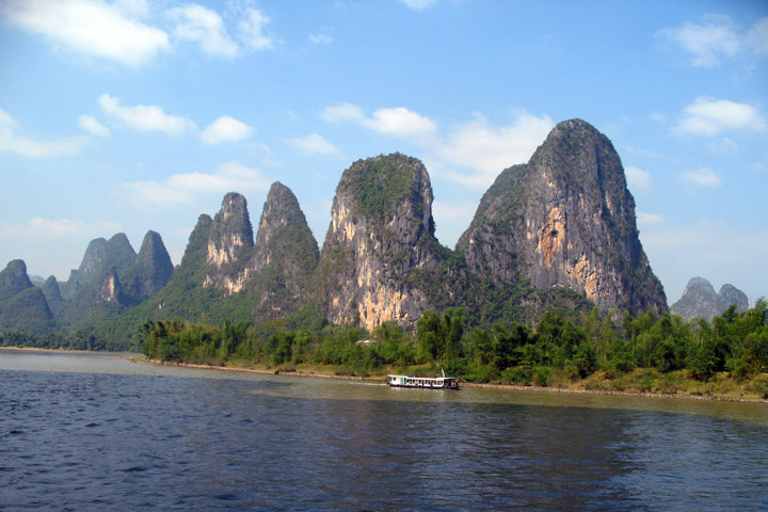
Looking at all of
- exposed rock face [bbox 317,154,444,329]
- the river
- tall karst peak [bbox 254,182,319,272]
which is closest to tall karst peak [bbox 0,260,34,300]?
tall karst peak [bbox 254,182,319,272]

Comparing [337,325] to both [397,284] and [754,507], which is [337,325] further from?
[754,507]

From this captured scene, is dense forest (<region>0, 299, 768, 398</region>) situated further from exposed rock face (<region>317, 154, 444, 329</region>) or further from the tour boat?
exposed rock face (<region>317, 154, 444, 329</region>)

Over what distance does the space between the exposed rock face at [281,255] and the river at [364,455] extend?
9915cm

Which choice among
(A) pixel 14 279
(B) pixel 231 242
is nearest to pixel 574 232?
(B) pixel 231 242

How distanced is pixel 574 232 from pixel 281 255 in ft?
223

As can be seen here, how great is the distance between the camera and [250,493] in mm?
15570

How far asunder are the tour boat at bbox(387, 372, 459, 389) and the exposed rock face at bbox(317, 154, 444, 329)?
177ft

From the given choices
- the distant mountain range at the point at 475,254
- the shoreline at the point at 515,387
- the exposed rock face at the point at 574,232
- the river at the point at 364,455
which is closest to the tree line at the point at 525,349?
the shoreline at the point at 515,387

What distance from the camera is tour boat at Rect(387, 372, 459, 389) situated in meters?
52.1

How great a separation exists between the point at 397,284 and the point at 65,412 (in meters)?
84.0

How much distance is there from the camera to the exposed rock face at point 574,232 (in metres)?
113

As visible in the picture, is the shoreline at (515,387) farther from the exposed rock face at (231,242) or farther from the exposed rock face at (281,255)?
the exposed rock face at (231,242)

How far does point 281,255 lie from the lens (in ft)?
472

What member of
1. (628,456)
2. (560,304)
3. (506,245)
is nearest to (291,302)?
(506,245)
